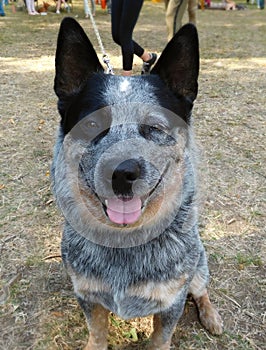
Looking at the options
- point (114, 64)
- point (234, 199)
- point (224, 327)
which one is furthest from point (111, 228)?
point (114, 64)

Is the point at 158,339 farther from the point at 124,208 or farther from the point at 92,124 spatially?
the point at 92,124

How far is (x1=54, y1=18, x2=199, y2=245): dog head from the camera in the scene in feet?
5.93

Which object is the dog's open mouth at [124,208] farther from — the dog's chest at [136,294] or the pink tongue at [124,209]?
the dog's chest at [136,294]

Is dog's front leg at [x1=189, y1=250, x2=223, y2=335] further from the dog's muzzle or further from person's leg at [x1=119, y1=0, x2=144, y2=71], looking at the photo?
person's leg at [x1=119, y1=0, x2=144, y2=71]

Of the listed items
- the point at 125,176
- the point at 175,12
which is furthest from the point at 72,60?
the point at 175,12

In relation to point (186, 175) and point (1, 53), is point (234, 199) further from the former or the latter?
point (1, 53)

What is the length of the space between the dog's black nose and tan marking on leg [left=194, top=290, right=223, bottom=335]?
3.44 feet

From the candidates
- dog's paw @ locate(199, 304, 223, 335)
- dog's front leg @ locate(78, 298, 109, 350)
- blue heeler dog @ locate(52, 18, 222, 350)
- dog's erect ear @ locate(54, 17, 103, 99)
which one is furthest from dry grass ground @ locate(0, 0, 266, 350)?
dog's erect ear @ locate(54, 17, 103, 99)

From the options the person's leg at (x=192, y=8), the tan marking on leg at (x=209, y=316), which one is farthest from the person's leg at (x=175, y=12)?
the tan marking on leg at (x=209, y=316)

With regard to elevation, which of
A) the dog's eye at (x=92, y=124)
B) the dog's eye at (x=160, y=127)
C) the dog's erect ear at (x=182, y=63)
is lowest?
the dog's eye at (x=160, y=127)

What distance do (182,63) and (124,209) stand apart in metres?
0.81

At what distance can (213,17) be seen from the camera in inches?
502

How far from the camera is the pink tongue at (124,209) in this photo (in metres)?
1.79

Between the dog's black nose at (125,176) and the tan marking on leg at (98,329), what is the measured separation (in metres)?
0.78
